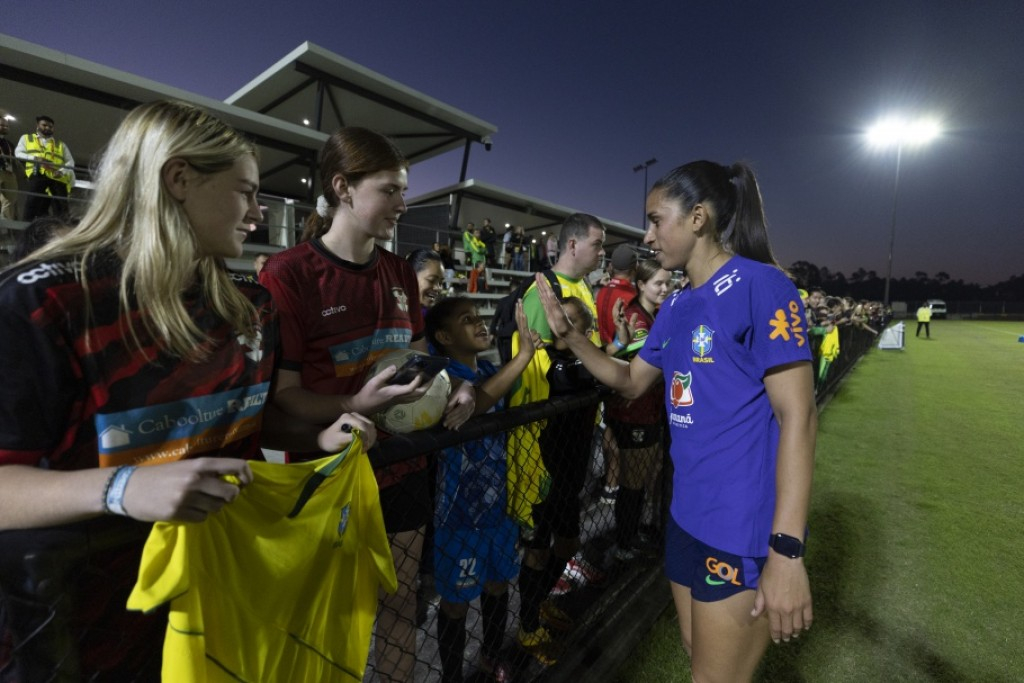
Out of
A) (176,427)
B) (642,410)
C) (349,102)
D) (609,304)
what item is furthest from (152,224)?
(349,102)

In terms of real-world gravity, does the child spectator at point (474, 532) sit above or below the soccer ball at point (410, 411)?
below

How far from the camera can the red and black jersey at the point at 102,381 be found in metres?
0.83

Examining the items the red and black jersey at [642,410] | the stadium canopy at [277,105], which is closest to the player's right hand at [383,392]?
the red and black jersey at [642,410]

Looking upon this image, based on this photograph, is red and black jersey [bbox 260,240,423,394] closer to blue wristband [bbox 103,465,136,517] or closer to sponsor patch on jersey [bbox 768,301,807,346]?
blue wristband [bbox 103,465,136,517]

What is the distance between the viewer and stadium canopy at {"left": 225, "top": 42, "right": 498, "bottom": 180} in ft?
56.4

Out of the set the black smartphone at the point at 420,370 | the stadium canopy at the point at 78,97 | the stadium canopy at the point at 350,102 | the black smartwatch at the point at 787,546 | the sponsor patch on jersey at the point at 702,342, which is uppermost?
the stadium canopy at the point at 350,102

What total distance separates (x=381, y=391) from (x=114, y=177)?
778 millimetres

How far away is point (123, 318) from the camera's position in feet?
3.17

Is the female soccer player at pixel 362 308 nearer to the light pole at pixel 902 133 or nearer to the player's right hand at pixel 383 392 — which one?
the player's right hand at pixel 383 392

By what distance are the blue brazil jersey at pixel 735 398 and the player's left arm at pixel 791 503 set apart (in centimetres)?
9

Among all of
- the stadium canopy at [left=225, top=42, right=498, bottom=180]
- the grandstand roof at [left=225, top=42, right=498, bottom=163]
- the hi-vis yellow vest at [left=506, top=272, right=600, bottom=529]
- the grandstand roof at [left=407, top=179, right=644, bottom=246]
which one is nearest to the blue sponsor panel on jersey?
the hi-vis yellow vest at [left=506, top=272, right=600, bottom=529]

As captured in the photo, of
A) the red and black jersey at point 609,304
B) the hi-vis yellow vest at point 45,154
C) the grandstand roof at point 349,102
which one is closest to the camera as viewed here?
the red and black jersey at point 609,304

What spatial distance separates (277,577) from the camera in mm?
1059

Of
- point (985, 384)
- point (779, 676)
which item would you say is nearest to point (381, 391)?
point (779, 676)
